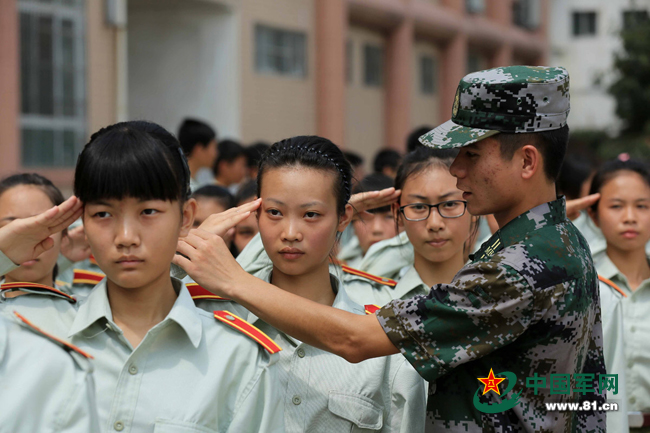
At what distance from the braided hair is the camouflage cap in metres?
0.57

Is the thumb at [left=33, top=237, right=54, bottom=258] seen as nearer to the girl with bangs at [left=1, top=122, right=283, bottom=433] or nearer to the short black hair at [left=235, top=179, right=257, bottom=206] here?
the girl with bangs at [left=1, top=122, right=283, bottom=433]

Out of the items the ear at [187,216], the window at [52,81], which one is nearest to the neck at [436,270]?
the ear at [187,216]

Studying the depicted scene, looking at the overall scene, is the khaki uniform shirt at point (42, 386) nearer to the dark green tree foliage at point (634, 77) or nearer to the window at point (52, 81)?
the window at point (52, 81)

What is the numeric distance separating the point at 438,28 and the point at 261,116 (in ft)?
21.2

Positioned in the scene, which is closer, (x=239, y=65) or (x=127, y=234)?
(x=127, y=234)

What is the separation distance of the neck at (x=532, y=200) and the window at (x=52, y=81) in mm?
7373

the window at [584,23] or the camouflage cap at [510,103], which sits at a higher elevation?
the window at [584,23]

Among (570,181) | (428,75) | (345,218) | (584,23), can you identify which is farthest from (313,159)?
(584,23)

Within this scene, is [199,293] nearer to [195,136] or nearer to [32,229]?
[32,229]

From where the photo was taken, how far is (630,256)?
143 inches

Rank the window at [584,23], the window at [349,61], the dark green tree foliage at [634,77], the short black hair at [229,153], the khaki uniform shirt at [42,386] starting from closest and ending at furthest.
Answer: the khaki uniform shirt at [42,386] < the short black hair at [229,153] < the window at [349,61] < the dark green tree foliage at [634,77] < the window at [584,23]

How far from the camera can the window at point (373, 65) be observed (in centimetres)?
1514

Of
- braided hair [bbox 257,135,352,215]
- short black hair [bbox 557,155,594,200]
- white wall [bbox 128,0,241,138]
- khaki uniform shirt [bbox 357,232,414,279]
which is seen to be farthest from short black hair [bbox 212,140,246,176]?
braided hair [bbox 257,135,352,215]

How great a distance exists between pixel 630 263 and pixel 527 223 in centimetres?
199
